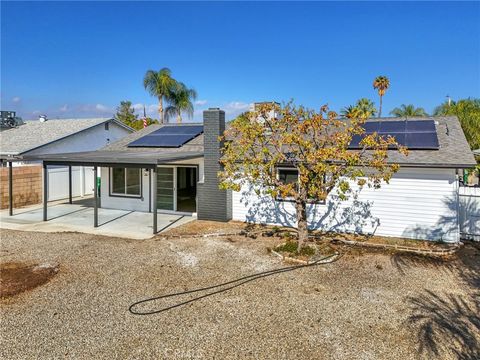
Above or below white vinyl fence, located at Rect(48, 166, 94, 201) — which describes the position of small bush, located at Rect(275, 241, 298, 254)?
below

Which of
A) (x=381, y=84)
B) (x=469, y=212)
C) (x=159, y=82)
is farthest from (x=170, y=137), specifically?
(x=381, y=84)

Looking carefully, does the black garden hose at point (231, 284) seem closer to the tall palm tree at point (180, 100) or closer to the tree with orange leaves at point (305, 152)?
the tree with orange leaves at point (305, 152)

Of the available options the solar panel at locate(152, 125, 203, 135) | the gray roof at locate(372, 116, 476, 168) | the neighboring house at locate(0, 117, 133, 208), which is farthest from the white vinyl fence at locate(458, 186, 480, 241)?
the neighboring house at locate(0, 117, 133, 208)

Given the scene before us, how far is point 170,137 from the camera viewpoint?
1596 centimetres

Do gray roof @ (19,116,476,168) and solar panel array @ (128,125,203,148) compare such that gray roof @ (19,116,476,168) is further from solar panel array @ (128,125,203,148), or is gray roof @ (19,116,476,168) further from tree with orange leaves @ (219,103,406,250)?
solar panel array @ (128,125,203,148)

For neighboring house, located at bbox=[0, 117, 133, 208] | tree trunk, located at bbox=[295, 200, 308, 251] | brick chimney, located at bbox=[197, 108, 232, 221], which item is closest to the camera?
tree trunk, located at bbox=[295, 200, 308, 251]

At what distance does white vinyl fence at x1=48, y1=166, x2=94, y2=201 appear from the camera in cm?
1794

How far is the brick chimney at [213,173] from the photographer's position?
13.2m

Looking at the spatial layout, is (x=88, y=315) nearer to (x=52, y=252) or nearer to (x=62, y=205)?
(x=52, y=252)

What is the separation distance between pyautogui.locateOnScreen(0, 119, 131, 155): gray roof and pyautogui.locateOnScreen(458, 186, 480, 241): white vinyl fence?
1897 cm

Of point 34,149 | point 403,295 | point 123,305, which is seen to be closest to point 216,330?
point 123,305

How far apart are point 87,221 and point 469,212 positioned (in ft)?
42.5

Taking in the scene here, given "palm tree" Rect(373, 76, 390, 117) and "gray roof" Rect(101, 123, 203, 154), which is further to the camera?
"palm tree" Rect(373, 76, 390, 117)

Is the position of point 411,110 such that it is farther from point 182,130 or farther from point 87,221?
point 87,221
